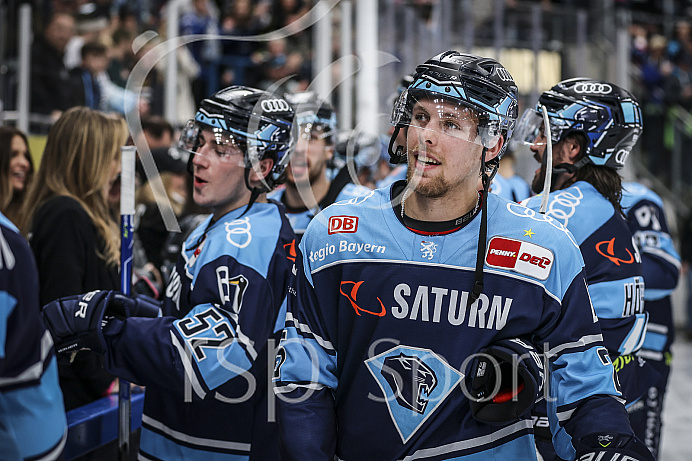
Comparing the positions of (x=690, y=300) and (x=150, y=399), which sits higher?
(x=150, y=399)

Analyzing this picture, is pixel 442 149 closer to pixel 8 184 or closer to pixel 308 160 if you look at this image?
pixel 308 160

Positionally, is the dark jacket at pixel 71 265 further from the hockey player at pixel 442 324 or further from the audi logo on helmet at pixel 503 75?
the audi logo on helmet at pixel 503 75

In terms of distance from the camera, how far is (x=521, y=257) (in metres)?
2.06

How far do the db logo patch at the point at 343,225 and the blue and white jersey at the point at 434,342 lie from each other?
0.07 feet

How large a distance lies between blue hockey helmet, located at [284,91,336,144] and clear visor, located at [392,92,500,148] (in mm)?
2013

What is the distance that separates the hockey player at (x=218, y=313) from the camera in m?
2.40

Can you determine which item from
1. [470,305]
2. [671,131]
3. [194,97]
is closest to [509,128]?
[470,305]

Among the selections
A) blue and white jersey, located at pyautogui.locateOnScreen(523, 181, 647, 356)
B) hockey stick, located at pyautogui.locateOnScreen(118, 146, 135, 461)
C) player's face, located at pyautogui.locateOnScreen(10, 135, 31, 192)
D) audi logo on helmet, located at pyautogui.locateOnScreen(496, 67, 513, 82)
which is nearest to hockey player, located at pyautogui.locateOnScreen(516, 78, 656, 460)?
blue and white jersey, located at pyautogui.locateOnScreen(523, 181, 647, 356)

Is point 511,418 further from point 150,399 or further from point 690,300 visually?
point 690,300

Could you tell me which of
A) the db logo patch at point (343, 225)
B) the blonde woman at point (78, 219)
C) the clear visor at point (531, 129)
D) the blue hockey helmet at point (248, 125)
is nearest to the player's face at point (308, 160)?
the blonde woman at point (78, 219)

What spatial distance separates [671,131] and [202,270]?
33.9 ft

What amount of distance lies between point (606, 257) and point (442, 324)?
116cm

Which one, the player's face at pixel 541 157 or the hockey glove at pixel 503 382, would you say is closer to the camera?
the hockey glove at pixel 503 382

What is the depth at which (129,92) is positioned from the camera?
7.05 meters
